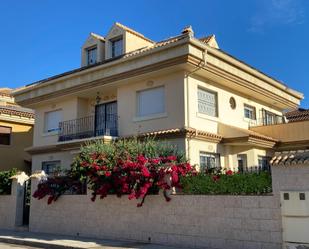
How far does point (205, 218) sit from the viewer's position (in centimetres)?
1049

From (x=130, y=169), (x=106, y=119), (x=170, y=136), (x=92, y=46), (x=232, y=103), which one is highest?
(x=92, y=46)

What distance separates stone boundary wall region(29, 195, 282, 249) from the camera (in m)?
9.51

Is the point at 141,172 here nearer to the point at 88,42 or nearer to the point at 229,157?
the point at 229,157

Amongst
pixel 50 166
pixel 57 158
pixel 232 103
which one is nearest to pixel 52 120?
pixel 57 158

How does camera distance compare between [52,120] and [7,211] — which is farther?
[52,120]

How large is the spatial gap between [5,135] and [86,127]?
10.3m

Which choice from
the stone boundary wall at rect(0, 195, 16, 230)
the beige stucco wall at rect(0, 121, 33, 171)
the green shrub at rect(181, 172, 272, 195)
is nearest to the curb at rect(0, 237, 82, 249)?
the stone boundary wall at rect(0, 195, 16, 230)

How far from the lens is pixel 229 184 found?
10406 mm

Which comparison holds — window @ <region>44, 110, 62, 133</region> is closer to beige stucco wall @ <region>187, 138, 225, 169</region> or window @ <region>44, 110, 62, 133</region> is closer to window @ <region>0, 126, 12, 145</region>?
window @ <region>0, 126, 12, 145</region>

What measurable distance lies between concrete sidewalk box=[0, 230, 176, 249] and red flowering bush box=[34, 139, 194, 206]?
130 cm

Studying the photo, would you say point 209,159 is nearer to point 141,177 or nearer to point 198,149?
point 198,149

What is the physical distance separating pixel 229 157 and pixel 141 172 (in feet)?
23.6

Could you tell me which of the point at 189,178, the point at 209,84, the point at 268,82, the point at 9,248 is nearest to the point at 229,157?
the point at 209,84

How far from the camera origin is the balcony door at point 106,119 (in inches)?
747
